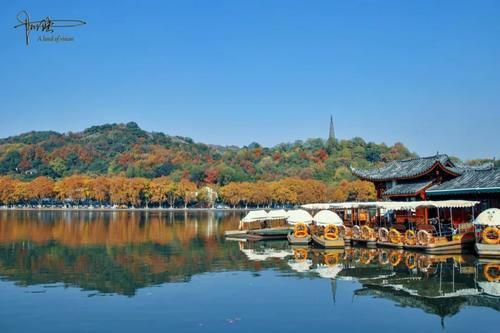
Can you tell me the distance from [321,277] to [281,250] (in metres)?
11.3

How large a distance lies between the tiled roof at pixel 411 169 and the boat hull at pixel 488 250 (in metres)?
10.5

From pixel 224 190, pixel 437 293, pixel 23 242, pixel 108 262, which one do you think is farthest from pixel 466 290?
pixel 224 190

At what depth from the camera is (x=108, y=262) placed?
2802cm

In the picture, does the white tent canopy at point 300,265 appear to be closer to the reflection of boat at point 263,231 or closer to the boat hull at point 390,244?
the boat hull at point 390,244

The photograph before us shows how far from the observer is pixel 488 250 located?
2762 centimetres

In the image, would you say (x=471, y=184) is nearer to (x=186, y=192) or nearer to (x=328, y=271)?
(x=328, y=271)

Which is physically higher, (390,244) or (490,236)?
(490,236)

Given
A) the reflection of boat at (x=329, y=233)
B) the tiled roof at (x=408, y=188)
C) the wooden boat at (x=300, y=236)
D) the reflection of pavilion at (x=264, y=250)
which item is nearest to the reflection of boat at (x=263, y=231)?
the reflection of pavilion at (x=264, y=250)

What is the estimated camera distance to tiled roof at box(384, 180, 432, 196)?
37.8 metres

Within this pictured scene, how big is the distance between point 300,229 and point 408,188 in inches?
343

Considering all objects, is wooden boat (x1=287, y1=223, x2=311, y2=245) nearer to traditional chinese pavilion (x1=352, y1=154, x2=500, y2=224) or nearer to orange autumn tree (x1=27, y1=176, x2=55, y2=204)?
traditional chinese pavilion (x1=352, y1=154, x2=500, y2=224)

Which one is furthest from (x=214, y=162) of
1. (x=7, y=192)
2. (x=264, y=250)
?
(x=264, y=250)

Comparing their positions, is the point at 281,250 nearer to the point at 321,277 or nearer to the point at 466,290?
the point at 321,277

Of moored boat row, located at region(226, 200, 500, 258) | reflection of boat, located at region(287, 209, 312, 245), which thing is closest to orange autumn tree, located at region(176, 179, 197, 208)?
moored boat row, located at region(226, 200, 500, 258)
